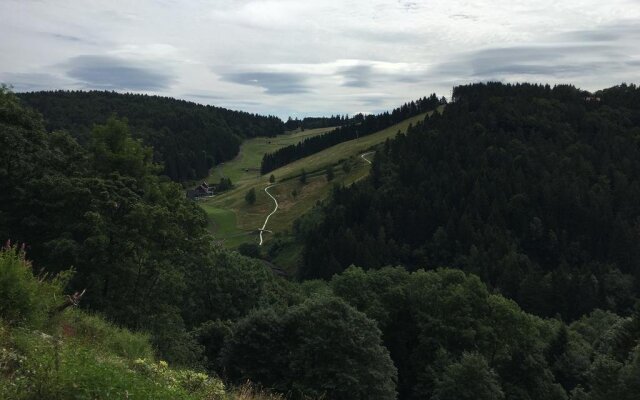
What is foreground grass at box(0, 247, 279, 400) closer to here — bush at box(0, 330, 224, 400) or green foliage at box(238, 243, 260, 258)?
bush at box(0, 330, 224, 400)

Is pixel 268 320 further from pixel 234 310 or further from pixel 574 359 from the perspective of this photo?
pixel 574 359

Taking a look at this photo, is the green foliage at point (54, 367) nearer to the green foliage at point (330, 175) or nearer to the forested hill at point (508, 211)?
the forested hill at point (508, 211)

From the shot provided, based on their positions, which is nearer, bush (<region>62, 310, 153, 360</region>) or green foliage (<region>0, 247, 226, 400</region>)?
green foliage (<region>0, 247, 226, 400</region>)

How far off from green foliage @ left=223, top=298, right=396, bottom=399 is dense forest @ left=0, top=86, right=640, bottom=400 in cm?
9

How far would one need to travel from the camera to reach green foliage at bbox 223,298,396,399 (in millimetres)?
27781

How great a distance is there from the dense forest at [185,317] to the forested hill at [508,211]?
28703 millimetres

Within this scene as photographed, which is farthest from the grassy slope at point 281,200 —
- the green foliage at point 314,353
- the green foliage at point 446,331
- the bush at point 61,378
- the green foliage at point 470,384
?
the bush at point 61,378

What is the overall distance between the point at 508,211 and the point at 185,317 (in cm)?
9398

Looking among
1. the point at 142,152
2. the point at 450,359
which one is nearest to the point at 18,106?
the point at 142,152

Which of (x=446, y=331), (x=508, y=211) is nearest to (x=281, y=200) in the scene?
(x=508, y=211)

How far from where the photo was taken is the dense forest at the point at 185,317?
1027 centimetres

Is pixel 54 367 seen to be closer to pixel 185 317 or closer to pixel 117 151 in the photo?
pixel 117 151

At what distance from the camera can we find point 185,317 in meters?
44.7

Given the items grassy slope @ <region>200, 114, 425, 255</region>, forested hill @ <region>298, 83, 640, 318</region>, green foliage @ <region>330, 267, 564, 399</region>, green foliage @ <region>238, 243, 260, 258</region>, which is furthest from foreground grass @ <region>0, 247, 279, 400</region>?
grassy slope @ <region>200, 114, 425, 255</region>
